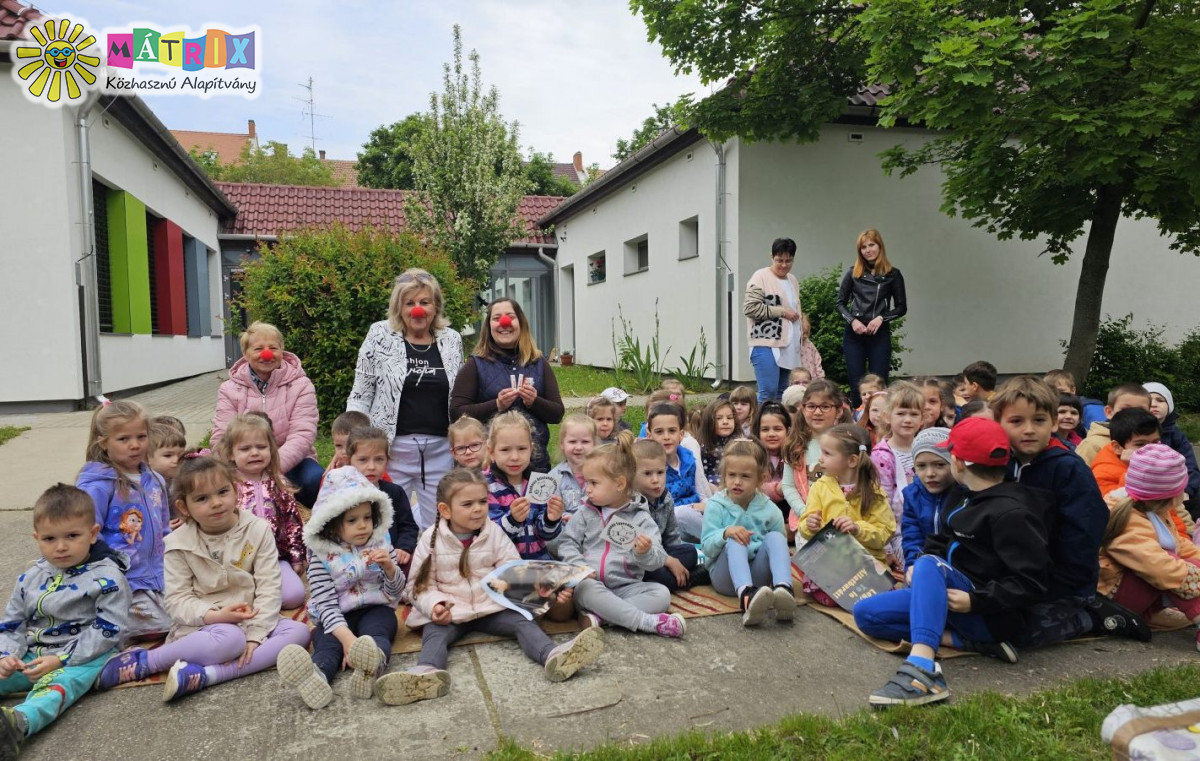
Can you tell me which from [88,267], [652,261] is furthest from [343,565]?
[652,261]

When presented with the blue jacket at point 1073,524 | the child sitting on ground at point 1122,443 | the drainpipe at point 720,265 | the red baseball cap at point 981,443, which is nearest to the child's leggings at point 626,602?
the red baseball cap at point 981,443

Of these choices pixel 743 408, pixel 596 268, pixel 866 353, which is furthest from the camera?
pixel 596 268

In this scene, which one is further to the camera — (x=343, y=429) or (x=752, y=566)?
(x=343, y=429)

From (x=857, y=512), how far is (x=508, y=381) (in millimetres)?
2240

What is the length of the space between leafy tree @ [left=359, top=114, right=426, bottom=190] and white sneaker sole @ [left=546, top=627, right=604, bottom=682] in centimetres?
3478

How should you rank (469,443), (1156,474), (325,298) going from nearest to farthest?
(1156,474) → (469,443) → (325,298)

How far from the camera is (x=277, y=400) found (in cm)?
511

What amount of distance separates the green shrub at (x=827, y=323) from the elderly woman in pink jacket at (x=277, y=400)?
6532mm

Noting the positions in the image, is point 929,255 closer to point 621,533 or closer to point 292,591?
point 621,533

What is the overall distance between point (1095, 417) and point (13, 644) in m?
6.81

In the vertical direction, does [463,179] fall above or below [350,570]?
above

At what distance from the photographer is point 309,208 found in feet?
68.8

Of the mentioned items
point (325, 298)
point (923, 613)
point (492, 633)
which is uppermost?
point (325, 298)

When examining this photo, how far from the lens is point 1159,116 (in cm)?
679
